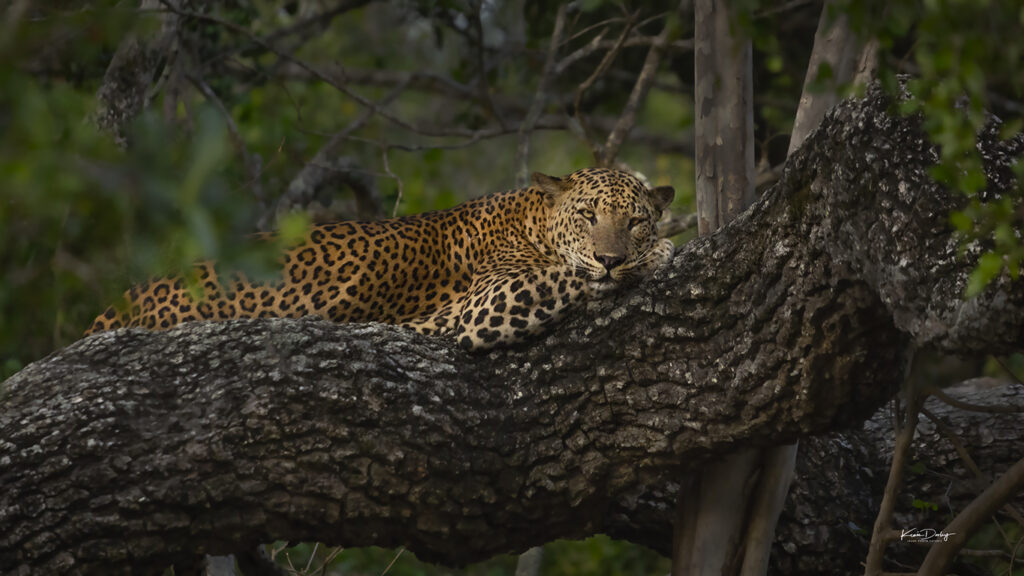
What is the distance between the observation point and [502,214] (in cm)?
704

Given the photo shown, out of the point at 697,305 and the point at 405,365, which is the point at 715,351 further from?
the point at 405,365

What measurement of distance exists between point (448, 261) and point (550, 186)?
79cm

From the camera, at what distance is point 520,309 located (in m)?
5.81

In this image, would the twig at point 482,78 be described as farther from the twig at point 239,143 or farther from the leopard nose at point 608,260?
the leopard nose at point 608,260

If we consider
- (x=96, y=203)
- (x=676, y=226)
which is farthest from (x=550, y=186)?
(x=96, y=203)

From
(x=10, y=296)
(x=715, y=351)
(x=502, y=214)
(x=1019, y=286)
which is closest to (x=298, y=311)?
(x=502, y=214)

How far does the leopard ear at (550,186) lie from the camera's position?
679 cm

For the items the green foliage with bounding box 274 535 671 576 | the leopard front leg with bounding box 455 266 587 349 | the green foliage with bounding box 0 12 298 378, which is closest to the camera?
the green foliage with bounding box 0 12 298 378

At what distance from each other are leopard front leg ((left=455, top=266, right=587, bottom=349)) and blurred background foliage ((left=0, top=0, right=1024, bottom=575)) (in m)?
1.25

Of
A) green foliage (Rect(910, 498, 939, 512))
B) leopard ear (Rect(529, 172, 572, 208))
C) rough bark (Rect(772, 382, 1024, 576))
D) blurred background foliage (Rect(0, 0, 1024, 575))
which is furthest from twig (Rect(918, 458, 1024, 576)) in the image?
leopard ear (Rect(529, 172, 572, 208))
